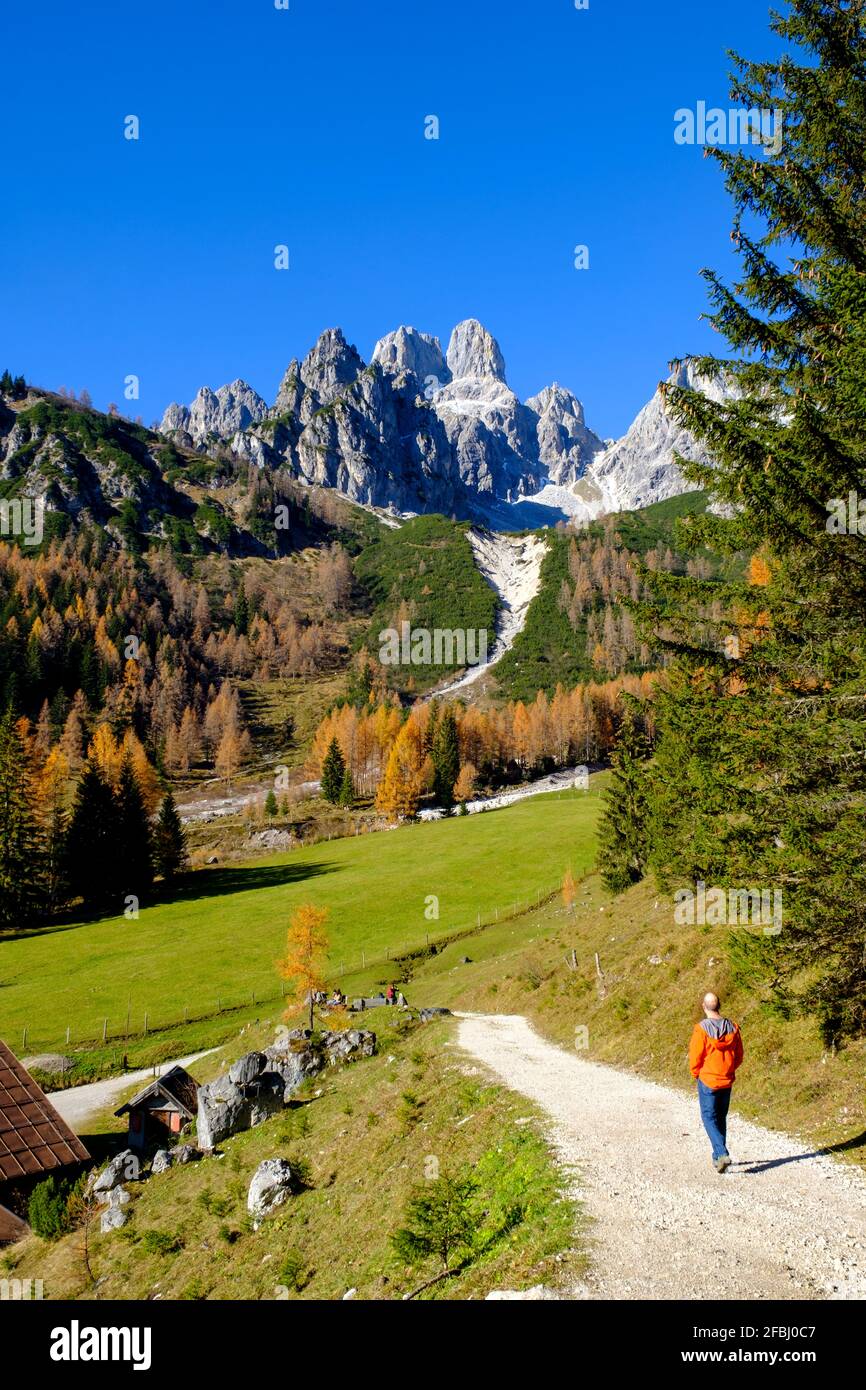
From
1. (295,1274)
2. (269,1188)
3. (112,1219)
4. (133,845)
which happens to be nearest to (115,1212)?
(112,1219)

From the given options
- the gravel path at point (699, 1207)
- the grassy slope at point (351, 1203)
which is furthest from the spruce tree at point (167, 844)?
the gravel path at point (699, 1207)

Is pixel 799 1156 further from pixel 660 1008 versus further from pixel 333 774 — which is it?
pixel 333 774

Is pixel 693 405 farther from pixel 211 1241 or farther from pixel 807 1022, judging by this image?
pixel 211 1241

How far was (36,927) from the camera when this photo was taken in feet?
267

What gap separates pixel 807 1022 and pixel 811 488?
11601 millimetres

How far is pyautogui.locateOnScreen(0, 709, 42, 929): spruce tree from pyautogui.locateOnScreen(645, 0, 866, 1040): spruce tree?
282 feet

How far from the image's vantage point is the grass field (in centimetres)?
5672

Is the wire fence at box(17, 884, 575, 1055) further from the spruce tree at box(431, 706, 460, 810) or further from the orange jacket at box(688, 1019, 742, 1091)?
the spruce tree at box(431, 706, 460, 810)

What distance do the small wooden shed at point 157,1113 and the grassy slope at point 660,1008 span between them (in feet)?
50.0

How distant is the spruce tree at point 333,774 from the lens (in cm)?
13862

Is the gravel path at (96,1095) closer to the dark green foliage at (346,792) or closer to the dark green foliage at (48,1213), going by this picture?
the dark green foliage at (48,1213)

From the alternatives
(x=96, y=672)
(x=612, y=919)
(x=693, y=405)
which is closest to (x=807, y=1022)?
(x=693, y=405)

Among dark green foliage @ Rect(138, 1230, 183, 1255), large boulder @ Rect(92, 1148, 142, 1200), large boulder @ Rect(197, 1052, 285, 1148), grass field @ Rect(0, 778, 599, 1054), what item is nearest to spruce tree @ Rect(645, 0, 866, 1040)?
dark green foliage @ Rect(138, 1230, 183, 1255)
